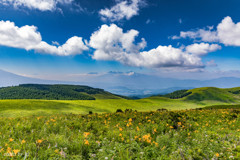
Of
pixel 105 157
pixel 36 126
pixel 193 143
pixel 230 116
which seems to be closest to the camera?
pixel 105 157

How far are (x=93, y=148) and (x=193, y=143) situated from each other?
3.73m

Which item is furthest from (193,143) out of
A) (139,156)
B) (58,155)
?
(58,155)

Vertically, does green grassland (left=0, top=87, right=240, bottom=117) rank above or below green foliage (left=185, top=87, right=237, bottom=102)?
below

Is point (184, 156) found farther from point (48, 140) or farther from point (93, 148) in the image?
point (48, 140)

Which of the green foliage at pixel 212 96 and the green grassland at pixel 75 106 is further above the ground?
the green foliage at pixel 212 96

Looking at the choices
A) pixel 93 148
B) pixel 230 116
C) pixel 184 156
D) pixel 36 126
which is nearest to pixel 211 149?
pixel 184 156

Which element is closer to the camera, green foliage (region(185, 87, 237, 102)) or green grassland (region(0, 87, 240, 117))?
green grassland (region(0, 87, 240, 117))

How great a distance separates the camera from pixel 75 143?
4.62 meters

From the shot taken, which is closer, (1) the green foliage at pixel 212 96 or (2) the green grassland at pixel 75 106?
(2) the green grassland at pixel 75 106

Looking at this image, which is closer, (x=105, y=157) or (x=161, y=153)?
(x=105, y=157)

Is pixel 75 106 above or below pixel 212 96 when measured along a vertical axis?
below

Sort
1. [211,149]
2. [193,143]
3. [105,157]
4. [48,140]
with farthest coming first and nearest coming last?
[193,143]
[48,140]
[211,149]
[105,157]

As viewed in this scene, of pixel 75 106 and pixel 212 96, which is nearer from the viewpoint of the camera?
pixel 75 106

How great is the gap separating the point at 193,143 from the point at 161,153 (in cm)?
172
